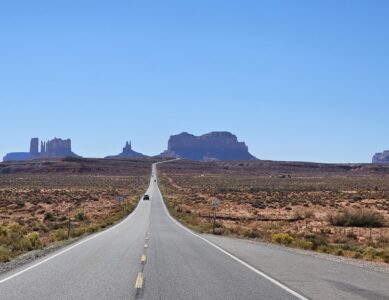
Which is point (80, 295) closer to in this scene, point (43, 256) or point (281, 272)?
point (281, 272)

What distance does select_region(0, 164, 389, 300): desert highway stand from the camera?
1059 centimetres

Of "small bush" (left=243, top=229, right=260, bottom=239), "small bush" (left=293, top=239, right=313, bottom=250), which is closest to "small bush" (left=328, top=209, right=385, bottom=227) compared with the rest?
"small bush" (left=243, top=229, right=260, bottom=239)

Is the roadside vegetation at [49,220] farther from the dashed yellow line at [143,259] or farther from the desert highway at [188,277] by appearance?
the dashed yellow line at [143,259]

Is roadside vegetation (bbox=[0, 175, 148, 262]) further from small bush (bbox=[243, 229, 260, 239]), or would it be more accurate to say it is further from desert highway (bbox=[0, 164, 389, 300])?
small bush (bbox=[243, 229, 260, 239])

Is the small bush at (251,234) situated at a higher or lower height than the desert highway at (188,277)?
lower

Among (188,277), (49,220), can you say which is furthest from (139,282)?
(49,220)

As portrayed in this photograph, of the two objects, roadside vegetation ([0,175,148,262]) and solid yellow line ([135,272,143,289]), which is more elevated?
solid yellow line ([135,272,143,289])

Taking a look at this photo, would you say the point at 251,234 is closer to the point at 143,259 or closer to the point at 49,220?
the point at 143,259

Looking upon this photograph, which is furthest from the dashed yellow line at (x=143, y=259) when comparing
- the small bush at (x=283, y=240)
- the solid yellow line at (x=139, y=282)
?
the small bush at (x=283, y=240)

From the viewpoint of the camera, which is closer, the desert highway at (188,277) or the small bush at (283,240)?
the desert highway at (188,277)

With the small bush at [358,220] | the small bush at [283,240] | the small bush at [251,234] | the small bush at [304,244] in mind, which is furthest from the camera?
the small bush at [358,220]

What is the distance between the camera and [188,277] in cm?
1277

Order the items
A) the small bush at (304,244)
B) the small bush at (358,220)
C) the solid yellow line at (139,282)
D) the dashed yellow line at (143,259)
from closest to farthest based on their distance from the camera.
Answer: the solid yellow line at (139,282) → the dashed yellow line at (143,259) → the small bush at (304,244) → the small bush at (358,220)

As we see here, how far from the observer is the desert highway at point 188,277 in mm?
10594
